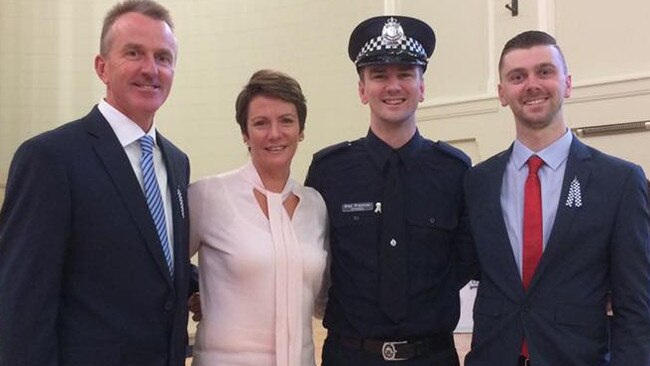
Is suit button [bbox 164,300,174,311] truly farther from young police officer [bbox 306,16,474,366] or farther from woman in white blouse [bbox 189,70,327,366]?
young police officer [bbox 306,16,474,366]

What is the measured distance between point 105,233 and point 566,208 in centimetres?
121

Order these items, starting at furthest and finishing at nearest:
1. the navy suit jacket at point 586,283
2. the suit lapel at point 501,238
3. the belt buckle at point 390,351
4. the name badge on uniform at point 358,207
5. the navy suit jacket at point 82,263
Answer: the name badge on uniform at point 358,207 → the belt buckle at point 390,351 → the suit lapel at point 501,238 → the navy suit jacket at point 586,283 → the navy suit jacket at point 82,263

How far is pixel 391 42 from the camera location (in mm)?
2400

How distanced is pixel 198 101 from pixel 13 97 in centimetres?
171

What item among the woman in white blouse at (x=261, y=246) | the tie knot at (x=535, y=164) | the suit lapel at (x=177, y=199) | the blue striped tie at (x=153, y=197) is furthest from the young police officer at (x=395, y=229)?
the blue striped tie at (x=153, y=197)

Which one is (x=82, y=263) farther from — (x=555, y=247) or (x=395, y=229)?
(x=555, y=247)

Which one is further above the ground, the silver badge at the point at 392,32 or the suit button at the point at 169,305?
the silver badge at the point at 392,32

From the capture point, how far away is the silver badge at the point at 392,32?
2404 mm

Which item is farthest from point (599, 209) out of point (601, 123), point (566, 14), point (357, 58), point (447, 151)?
point (566, 14)

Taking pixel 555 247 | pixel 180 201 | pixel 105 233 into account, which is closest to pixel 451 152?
pixel 555 247

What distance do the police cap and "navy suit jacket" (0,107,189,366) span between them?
0.94 m

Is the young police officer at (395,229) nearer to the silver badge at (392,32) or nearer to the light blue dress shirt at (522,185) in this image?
the silver badge at (392,32)

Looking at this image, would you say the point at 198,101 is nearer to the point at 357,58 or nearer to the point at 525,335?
the point at 357,58

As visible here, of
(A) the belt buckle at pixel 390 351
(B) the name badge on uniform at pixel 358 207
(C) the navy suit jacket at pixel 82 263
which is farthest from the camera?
(B) the name badge on uniform at pixel 358 207
